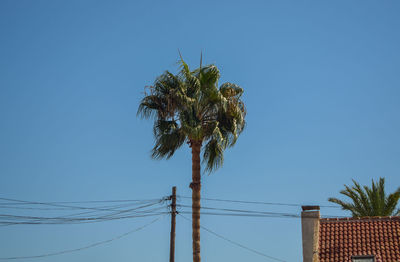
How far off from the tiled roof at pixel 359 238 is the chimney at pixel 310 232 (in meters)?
0.29

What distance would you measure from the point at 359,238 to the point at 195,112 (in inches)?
397

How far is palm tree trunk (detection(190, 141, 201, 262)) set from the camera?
25425 mm

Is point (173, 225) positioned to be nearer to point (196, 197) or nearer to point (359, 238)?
point (196, 197)

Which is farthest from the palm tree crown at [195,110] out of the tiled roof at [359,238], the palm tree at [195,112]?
the tiled roof at [359,238]

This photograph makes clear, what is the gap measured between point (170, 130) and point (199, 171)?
94.6 inches

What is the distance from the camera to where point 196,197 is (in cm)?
2609

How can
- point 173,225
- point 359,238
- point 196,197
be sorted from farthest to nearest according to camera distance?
point 359,238
point 173,225
point 196,197

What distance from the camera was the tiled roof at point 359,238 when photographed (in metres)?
28.4

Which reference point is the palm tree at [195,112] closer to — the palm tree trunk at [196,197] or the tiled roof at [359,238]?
the palm tree trunk at [196,197]

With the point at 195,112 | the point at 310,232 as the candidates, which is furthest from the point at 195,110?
the point at 310,232

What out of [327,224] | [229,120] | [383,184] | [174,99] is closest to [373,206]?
[383,184]

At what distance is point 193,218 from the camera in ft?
84.8

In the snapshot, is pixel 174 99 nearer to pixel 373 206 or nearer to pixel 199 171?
pixel 199 171

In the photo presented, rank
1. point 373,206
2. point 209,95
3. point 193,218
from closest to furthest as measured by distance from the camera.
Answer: point 193,218
point 209,95
point 373,206
